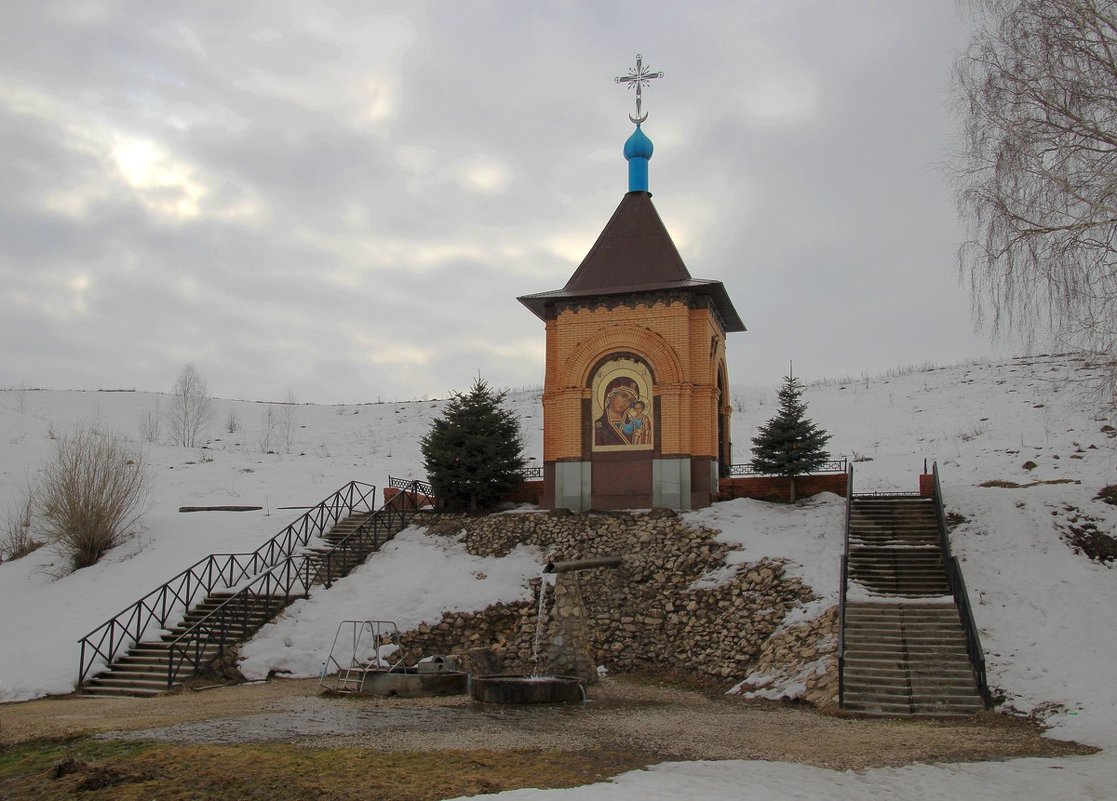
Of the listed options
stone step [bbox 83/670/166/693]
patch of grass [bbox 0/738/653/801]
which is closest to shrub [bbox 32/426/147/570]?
stone step [bbox 83/670/166/693]

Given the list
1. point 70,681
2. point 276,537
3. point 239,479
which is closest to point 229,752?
point 70,681

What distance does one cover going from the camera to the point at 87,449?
22938 mm

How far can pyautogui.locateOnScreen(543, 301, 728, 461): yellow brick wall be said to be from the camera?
2242 centimetres

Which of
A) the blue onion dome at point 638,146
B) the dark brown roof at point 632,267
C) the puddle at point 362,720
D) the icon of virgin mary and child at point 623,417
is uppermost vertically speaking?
the blue onion dome at point 638,146

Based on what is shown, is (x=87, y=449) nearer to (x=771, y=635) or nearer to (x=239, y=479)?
(x=239, y=479)

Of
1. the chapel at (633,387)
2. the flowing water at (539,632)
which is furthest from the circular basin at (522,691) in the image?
the chapel at (633,387)

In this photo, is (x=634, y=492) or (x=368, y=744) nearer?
(x=368, y=744)

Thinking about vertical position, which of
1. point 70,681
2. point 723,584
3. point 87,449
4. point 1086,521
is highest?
point 87,449

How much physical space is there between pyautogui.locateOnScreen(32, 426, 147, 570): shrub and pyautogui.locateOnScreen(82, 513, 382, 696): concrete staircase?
473 cm

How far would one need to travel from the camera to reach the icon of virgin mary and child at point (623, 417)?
2272 centimetres

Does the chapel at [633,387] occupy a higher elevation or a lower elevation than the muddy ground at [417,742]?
higher

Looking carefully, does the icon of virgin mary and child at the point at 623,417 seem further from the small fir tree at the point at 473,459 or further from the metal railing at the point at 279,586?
the metal railing at the point at 279,586

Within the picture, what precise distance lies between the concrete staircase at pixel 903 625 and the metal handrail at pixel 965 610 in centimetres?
A: 13

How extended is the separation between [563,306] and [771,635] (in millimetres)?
10456
